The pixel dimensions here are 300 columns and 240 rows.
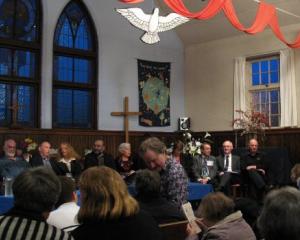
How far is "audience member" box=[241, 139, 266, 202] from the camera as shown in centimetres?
845

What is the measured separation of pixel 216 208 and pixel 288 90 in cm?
738

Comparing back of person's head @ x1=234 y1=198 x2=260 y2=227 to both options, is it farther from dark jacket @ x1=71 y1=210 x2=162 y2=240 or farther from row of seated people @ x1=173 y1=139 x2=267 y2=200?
row of seated people @ x1=173 y1=139 x2=267 y2=200

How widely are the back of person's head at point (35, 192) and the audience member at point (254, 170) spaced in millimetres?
6937

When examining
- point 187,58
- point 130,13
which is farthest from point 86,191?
point 187,58

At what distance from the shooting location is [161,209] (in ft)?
10.1

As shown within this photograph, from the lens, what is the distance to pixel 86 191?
6.93 feet

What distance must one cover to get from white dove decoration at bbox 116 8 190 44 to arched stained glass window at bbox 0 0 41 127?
2379mm

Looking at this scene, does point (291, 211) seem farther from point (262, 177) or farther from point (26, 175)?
point (262, 177)

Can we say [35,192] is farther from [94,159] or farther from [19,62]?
[19,62]

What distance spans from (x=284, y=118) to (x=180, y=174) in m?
6.64

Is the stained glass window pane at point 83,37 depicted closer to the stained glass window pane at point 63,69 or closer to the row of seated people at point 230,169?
the stained glass window pane at point 63,69

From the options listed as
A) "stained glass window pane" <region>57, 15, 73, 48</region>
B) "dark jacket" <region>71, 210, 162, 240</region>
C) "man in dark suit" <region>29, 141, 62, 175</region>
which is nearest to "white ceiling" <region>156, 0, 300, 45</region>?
"stained glass window pane" <region>57, 15, 73, 48</region>

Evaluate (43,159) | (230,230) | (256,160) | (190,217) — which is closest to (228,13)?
(256,160)

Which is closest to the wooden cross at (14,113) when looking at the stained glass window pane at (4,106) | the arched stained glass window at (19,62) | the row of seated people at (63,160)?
the arched stained glass window at (19,62)
